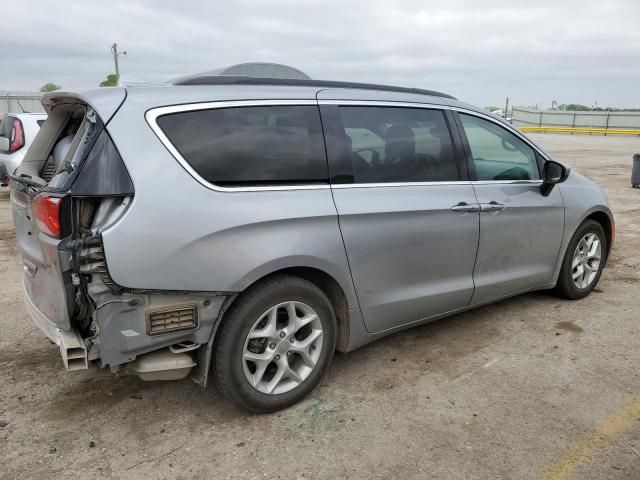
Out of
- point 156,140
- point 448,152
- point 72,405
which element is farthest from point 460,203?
point 72,405

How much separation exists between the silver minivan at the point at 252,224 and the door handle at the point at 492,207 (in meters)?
0.02

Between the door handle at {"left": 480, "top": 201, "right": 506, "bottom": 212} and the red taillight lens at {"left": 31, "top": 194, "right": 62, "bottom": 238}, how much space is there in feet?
8.73

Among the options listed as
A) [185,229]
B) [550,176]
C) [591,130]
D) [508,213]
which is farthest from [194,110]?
[591,130]

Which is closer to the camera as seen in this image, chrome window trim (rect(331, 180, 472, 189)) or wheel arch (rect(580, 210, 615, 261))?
chrome window trim (rect(331, 180, 472, 189))

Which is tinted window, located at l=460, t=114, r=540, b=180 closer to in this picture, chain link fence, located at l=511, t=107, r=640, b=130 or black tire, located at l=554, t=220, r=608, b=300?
A: black tire, located at l=554, t=220, r=608, b=300

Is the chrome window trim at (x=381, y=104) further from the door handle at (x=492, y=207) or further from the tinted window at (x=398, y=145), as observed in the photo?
the door handle at (x=492, y=207)

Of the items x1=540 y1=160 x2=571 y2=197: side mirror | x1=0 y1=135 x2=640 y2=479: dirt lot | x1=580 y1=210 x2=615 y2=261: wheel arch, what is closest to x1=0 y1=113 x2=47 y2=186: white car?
x1=0 y1=135 x2=640 y2=479: dirt lot

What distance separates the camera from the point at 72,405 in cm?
311

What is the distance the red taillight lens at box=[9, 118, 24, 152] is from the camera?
8.80 metres

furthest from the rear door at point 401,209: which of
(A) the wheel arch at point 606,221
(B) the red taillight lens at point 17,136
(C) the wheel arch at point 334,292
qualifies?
(B) the red taillight lens at point 17,136

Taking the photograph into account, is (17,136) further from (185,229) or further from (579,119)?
(579,119)

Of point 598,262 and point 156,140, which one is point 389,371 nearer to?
point 156,140

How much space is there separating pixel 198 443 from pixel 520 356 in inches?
88.8

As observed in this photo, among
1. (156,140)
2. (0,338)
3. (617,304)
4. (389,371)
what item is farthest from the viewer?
(617,304)
